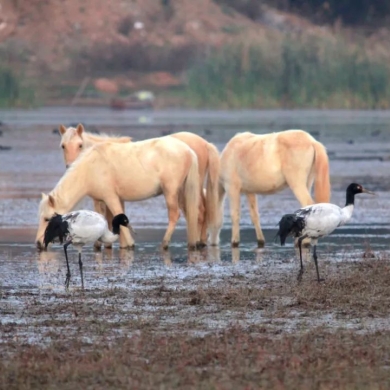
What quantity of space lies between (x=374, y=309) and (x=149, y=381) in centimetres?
281

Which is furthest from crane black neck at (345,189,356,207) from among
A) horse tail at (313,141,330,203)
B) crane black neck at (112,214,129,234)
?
horse tail at (313,141,330,203)

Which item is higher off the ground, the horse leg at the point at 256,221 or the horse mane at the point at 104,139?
the horse mane at the point at 104,139

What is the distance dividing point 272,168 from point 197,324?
6630mm

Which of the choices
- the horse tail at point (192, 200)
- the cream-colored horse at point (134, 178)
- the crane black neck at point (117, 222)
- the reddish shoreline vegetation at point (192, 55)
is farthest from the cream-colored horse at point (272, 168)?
the reddish shoreline vegetation at point (192, 55)

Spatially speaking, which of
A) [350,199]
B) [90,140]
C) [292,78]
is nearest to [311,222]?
[350,199]

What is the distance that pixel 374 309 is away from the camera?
9.74 metres

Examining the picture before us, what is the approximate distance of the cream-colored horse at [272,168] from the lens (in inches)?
606

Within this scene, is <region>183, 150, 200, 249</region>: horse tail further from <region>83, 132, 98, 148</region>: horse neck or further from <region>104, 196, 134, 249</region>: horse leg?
<region>83, 132, 98, 148</region>: horse neck

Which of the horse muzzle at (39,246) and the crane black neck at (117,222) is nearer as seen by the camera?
the crane black neck at (117,222)

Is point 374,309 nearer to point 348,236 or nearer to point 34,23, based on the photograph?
point 348,236

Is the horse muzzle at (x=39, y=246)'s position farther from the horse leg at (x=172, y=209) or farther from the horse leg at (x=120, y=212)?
the horse leg at (x=172, y=209)

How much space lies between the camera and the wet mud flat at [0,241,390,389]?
7.56 meters

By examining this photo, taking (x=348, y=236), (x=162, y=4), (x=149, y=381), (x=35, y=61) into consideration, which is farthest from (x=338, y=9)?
(x=149, y=381)

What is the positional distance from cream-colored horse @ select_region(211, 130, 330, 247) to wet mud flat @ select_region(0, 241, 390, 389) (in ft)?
6.00
